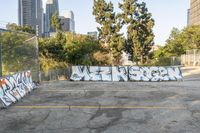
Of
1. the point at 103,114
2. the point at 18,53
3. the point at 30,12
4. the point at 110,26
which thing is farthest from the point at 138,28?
the point at 30,12

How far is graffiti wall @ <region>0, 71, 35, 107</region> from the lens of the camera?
38.2 ft

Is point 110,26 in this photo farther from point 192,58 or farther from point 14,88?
point 14,88

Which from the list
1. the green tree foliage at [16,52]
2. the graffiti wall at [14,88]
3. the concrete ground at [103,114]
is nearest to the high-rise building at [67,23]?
the green tree foliage at [16,52]

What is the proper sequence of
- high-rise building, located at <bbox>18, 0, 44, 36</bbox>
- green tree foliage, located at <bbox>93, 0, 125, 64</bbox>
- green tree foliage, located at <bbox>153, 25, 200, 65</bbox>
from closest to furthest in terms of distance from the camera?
green tree foliage, located at <bbox>93, 0, 125, 64</bbox> < green tree foliage, located at <bbox>153, 25, 200, 65</bbox> < high-rise building, located at <bbox>18, 0, 44, 36</bbox>

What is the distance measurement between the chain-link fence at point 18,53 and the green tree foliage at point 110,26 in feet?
55.6

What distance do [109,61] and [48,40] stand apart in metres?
9.50

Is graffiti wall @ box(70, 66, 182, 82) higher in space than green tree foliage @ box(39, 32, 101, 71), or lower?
lower

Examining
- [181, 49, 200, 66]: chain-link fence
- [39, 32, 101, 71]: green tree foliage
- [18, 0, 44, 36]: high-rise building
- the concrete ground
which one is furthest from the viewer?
[18, 0, 44, 36]: high-rise building

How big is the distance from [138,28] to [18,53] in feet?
78.6

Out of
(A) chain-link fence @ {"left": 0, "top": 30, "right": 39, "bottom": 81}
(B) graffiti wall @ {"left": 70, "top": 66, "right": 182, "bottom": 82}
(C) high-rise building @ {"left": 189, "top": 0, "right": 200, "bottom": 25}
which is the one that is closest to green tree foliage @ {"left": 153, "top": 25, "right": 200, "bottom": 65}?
(B) graffiti wall @ {"left": 70, "top": 66, "right": 182, "bottom": 82}

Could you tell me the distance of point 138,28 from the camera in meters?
38.2

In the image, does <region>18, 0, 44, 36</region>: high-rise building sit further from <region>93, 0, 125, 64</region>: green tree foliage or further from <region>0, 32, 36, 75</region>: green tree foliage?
<region>0, 32, 36, 75</region>: green tree foliage

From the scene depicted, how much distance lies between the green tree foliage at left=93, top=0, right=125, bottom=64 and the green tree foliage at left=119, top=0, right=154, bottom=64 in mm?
1663

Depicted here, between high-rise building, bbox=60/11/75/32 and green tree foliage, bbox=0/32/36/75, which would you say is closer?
green tree foliage, bbox=0/32/36/75
